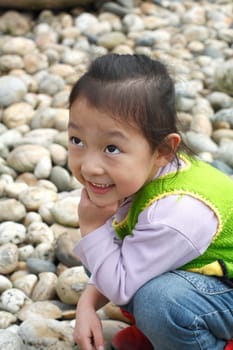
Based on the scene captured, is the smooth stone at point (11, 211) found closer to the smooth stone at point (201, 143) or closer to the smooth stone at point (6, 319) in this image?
the smooth stone at point (6, 319)

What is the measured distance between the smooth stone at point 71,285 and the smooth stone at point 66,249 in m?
0.11

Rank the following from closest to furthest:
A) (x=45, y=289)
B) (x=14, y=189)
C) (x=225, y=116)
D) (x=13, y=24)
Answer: (x=45, y=289)
(x=14, y=189)
(x=225, y=116)
(x=13, y=24)

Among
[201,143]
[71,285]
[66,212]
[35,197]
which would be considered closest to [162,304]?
[71,285]

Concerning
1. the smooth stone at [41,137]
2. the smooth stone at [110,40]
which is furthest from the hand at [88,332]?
the smooth stone at [110,40]

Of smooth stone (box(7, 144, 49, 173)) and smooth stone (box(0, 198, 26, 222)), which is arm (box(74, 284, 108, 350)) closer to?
smooth stone (box(0, 198, 26, 222))

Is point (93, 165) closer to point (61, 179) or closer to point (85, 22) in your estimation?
point (61, 179)

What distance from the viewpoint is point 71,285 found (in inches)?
70.2

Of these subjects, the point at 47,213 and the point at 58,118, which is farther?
the point at 58,118

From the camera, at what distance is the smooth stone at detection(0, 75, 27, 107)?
2920 millimetres

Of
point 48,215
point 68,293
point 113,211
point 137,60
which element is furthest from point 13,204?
point 137,60

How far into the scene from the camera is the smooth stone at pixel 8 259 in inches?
75.7

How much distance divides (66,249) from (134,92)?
2.67ft

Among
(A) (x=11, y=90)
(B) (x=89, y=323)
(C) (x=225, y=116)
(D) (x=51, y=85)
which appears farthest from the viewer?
(D) (x=51, y=85)

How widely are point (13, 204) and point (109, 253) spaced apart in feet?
3.01
